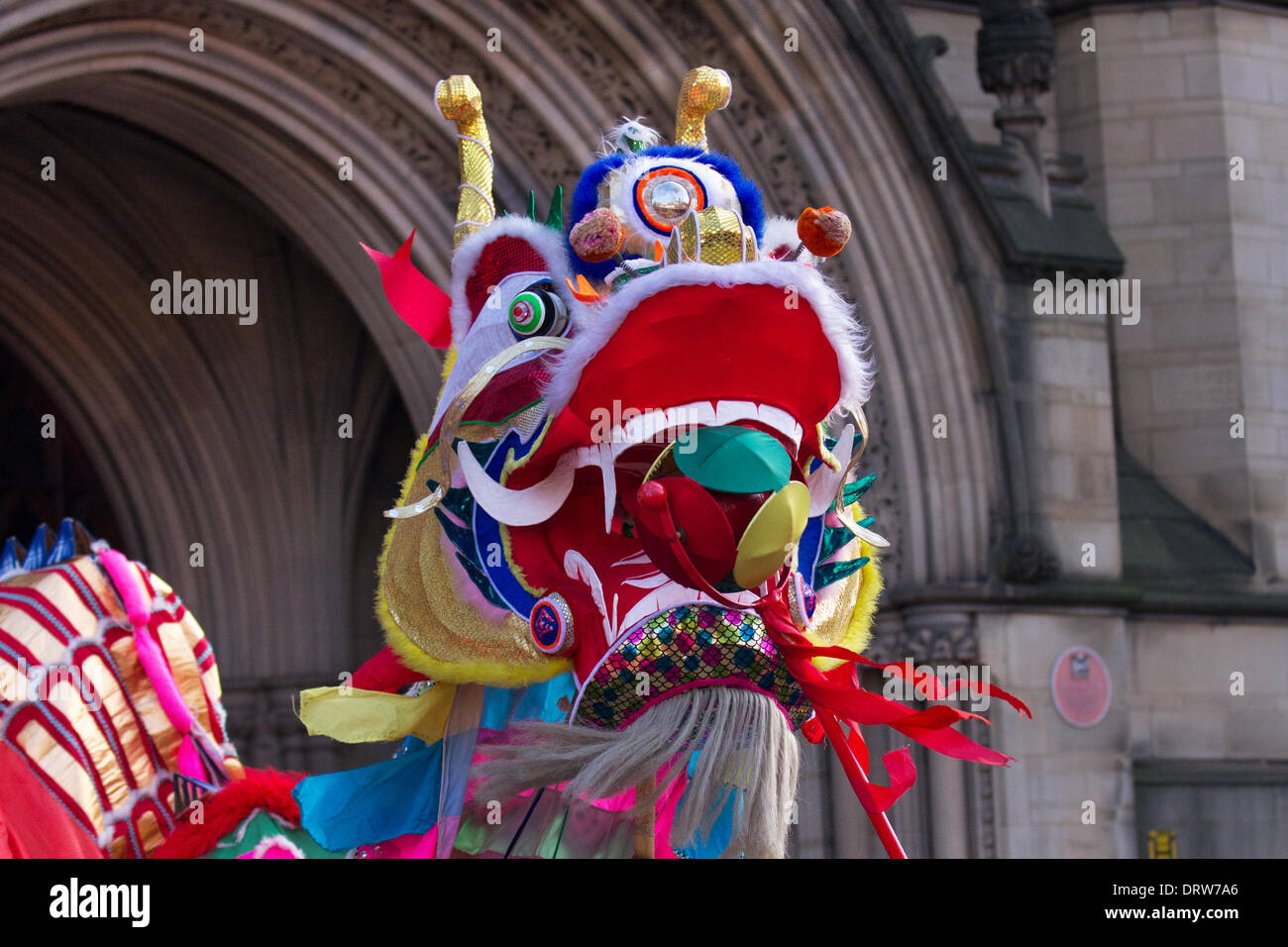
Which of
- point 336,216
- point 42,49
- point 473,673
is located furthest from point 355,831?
point 336,216

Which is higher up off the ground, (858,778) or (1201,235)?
(1201,235)

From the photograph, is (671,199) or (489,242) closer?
(671,199)

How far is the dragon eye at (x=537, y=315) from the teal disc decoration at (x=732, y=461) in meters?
0.45

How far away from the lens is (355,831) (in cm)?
390

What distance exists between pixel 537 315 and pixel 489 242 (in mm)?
231

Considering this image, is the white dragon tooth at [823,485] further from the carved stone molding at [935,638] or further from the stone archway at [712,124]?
the stone archway at [712,124]

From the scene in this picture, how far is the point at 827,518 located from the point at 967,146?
17.6 ft

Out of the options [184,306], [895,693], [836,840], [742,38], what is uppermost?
[742,38]

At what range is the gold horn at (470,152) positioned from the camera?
4047 millimetres

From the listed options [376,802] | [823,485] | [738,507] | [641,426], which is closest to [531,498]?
[641,426]

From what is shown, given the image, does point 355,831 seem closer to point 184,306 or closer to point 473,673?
point 473,673

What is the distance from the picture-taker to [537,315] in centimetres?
371

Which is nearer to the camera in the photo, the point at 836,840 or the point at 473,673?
the point at 473,673

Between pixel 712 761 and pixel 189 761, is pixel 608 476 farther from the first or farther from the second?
pixel 189 761
